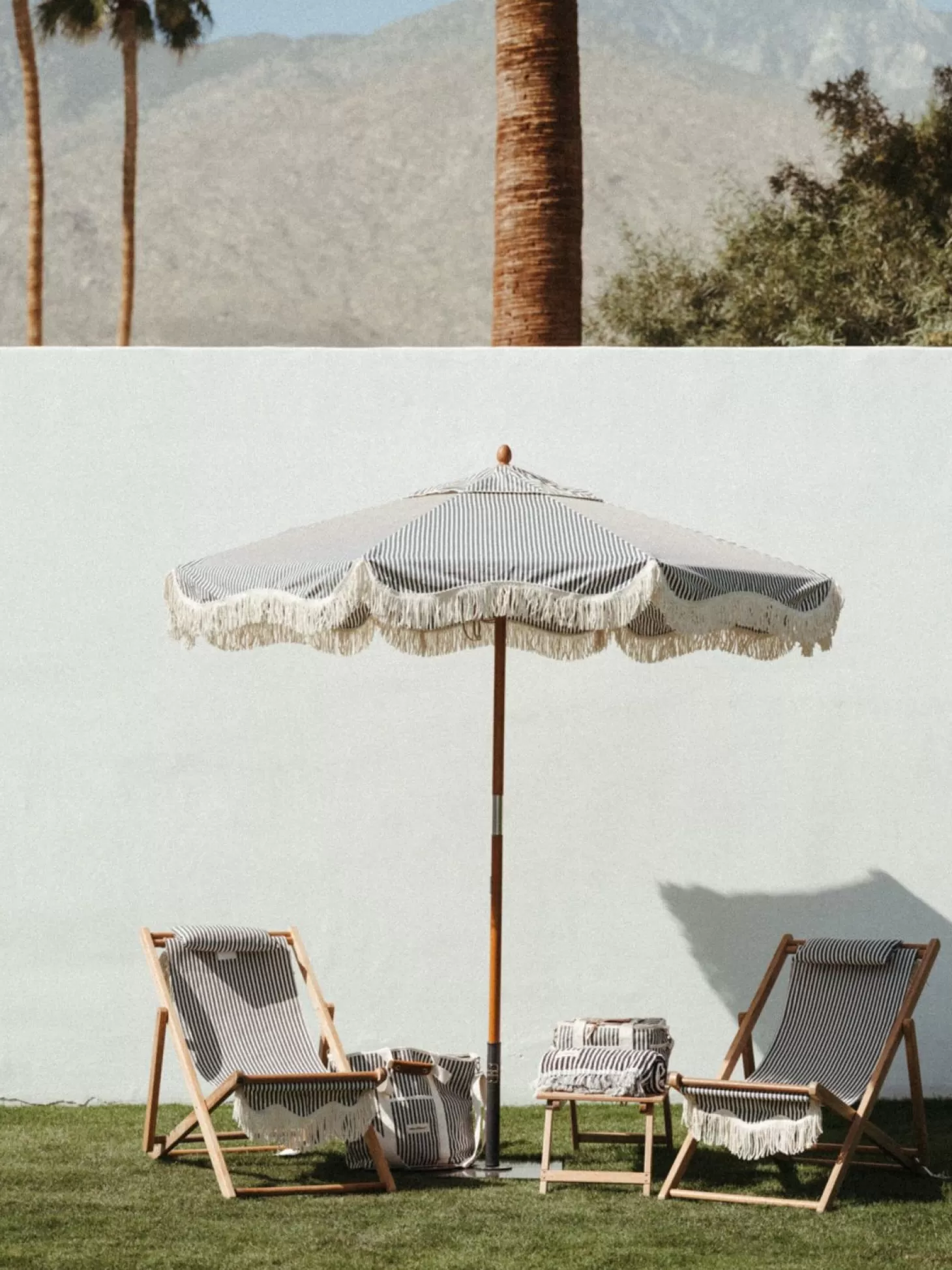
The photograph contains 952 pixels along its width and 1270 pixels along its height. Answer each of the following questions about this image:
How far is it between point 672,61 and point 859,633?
7014 centimetres

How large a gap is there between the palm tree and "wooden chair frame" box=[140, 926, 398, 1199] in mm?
19910

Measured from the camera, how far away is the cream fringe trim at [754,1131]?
18.3ft

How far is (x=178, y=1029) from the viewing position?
241 inches

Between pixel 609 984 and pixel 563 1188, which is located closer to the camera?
pixel 563 1188

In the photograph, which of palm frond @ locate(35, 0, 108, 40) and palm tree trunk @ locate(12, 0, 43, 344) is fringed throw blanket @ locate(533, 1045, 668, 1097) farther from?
palm frond @ locate(35, 0, 108, 40)

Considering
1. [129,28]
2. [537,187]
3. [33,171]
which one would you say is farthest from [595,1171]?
[129,28]

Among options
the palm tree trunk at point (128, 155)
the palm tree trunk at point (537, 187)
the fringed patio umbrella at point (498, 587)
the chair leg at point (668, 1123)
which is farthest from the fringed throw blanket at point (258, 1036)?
the palm tree trunk at point (128, 155)

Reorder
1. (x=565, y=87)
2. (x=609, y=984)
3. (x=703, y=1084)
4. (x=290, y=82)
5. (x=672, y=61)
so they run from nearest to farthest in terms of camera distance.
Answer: (x=703, y=1084) → (x=609, y=984) → (x=565, y=87) → (x=672, y=61) → (x=290, y=82)

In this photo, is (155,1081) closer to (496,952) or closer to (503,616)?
(496,952)

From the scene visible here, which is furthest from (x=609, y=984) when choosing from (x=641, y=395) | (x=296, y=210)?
(x=296, y=210)

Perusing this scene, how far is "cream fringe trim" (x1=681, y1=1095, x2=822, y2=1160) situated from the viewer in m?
5.58

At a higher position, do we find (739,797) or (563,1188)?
(739,797)

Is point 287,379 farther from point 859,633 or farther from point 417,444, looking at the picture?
point 859,633

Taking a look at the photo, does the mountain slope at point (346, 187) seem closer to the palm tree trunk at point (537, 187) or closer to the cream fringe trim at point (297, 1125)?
the palm tree trunk at point (537, 187)
